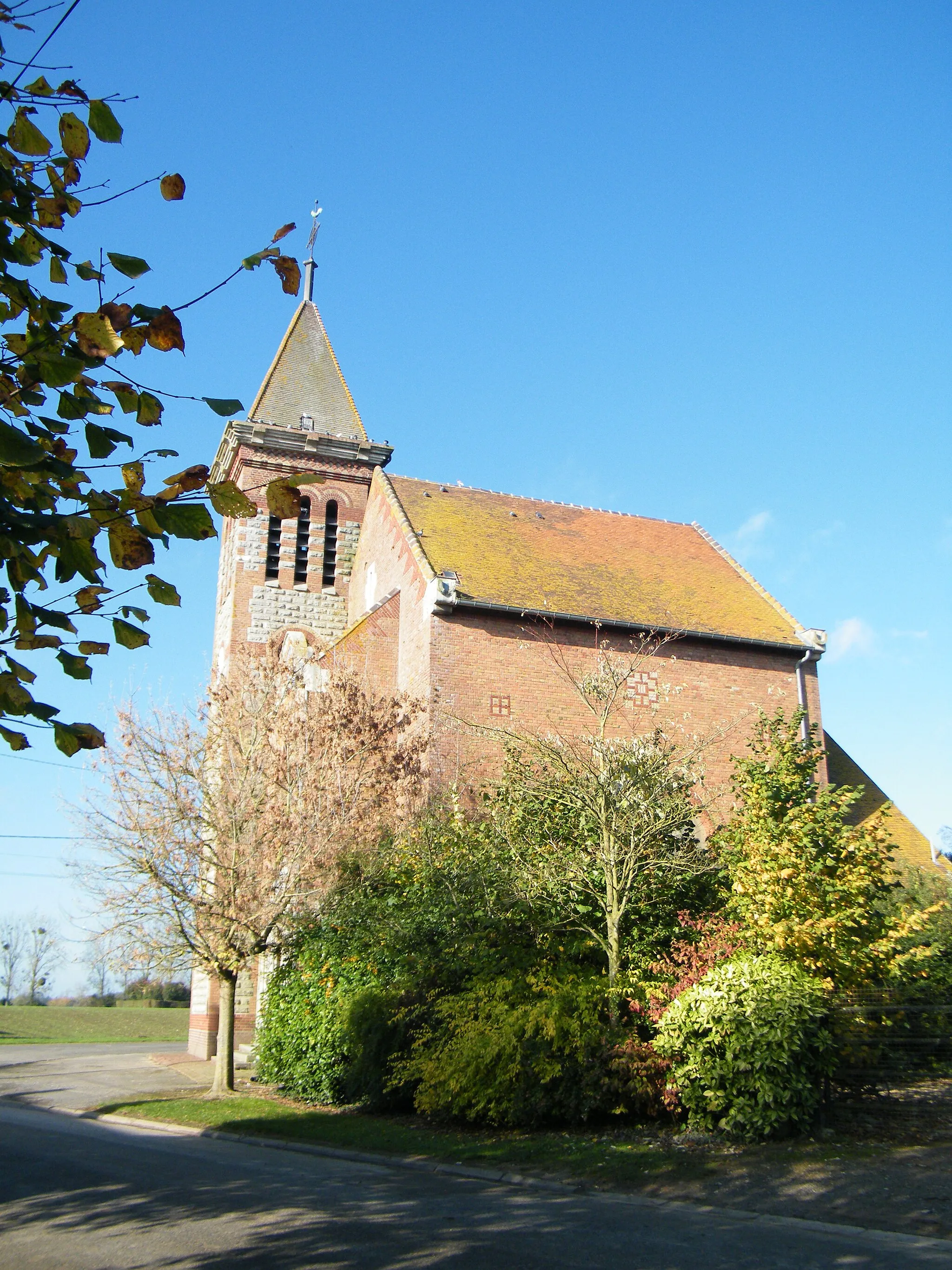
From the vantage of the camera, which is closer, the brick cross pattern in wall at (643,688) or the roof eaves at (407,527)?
the roof eaves at (407,527)

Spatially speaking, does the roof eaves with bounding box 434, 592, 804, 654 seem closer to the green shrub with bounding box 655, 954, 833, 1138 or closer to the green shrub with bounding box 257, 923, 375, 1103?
the green shrub with bounding box 257, 923, 375, 1103

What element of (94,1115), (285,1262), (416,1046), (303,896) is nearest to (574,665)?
(303,896)

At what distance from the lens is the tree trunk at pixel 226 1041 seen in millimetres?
17312

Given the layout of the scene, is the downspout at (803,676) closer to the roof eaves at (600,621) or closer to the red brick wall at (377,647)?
the roof eaves at (600,621)

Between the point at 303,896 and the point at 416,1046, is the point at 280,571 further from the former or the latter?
the point at 416,1046

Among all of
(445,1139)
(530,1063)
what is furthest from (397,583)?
(445,1139)

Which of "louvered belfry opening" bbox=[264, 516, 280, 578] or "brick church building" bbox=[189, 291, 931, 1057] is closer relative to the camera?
"brick church building" bbox=[189, 291, 931, 1057]

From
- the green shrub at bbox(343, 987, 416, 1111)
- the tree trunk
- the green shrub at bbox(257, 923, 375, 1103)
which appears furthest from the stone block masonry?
the green shrub at bbox(343, 987, 416, 1111)

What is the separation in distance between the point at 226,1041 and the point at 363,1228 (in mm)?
10261

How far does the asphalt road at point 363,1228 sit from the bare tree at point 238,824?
5716 millimetres

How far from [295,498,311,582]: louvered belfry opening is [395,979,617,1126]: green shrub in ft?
56.5

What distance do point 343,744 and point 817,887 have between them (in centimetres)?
874

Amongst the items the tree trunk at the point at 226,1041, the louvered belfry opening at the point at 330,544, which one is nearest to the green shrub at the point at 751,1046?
the tree trunk at the point at 226,1041

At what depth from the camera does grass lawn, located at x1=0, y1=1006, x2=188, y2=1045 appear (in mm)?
37094
